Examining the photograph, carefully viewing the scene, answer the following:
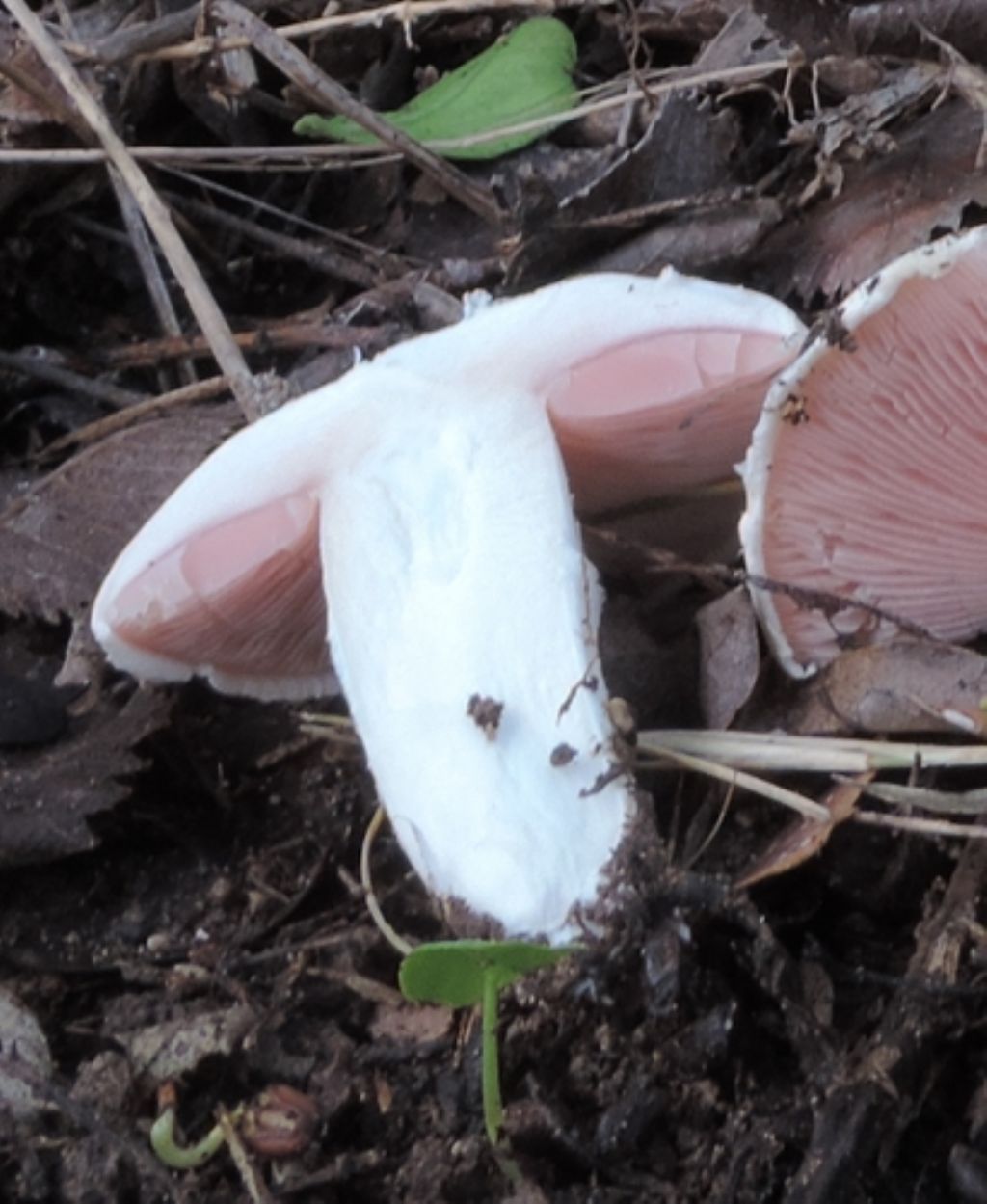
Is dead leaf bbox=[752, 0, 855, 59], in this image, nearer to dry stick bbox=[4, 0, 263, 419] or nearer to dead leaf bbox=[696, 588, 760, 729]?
dead leaf bbox=[696, 588, 760, 729]

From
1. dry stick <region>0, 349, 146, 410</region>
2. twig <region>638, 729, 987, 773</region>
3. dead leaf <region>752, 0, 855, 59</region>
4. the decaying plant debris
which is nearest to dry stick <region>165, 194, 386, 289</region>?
the decaying plant debris

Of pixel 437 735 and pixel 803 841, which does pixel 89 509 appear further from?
pixel 803 841

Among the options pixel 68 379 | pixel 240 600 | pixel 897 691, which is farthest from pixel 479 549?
pixel 68 379

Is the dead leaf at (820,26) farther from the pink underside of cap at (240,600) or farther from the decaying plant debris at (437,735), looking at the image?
the pink underside of cap at (240,600)

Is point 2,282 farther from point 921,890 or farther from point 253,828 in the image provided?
point 921,890

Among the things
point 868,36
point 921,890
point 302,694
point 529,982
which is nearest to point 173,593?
point 302,694

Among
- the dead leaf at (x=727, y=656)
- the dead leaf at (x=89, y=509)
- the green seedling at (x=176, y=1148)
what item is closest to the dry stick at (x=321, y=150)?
the dead leaf at (x=89, y=509)

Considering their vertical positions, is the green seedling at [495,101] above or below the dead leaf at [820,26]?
below
